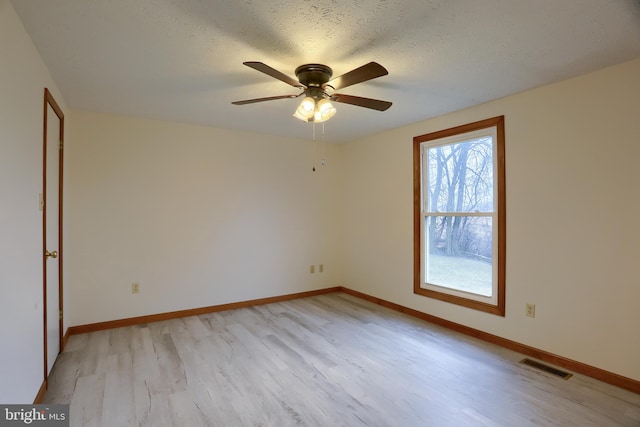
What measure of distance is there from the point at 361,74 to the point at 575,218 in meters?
2.12

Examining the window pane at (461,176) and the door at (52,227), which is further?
the window pane at (461,176)

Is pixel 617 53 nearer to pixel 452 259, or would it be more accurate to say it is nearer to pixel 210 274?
pixel 452 259

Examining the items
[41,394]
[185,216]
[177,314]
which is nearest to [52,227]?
[41,394]

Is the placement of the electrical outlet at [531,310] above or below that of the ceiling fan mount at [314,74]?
below

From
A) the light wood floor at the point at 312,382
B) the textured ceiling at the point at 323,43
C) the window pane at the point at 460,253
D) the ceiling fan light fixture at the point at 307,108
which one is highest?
the textured ceiling at the point at 323,43

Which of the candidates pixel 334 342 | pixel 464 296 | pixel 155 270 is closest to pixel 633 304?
pixel 464 296

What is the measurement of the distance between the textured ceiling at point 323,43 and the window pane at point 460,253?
4.22 ft

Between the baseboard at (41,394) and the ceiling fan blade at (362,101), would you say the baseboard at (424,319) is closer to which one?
the baseboard at (41,394)

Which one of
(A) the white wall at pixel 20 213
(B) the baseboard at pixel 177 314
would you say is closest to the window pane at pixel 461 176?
(B) the baseboard at pixel 177 314

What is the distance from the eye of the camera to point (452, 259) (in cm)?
363

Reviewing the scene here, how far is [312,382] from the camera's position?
8.13 ft

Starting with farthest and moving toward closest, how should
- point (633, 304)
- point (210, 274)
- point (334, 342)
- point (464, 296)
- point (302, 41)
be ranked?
point (210, 274) → point (464, 296) → point (334, 342) → point (633, 304) → point (302, 41)

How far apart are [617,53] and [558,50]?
442mm

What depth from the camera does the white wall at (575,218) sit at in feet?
7.83
